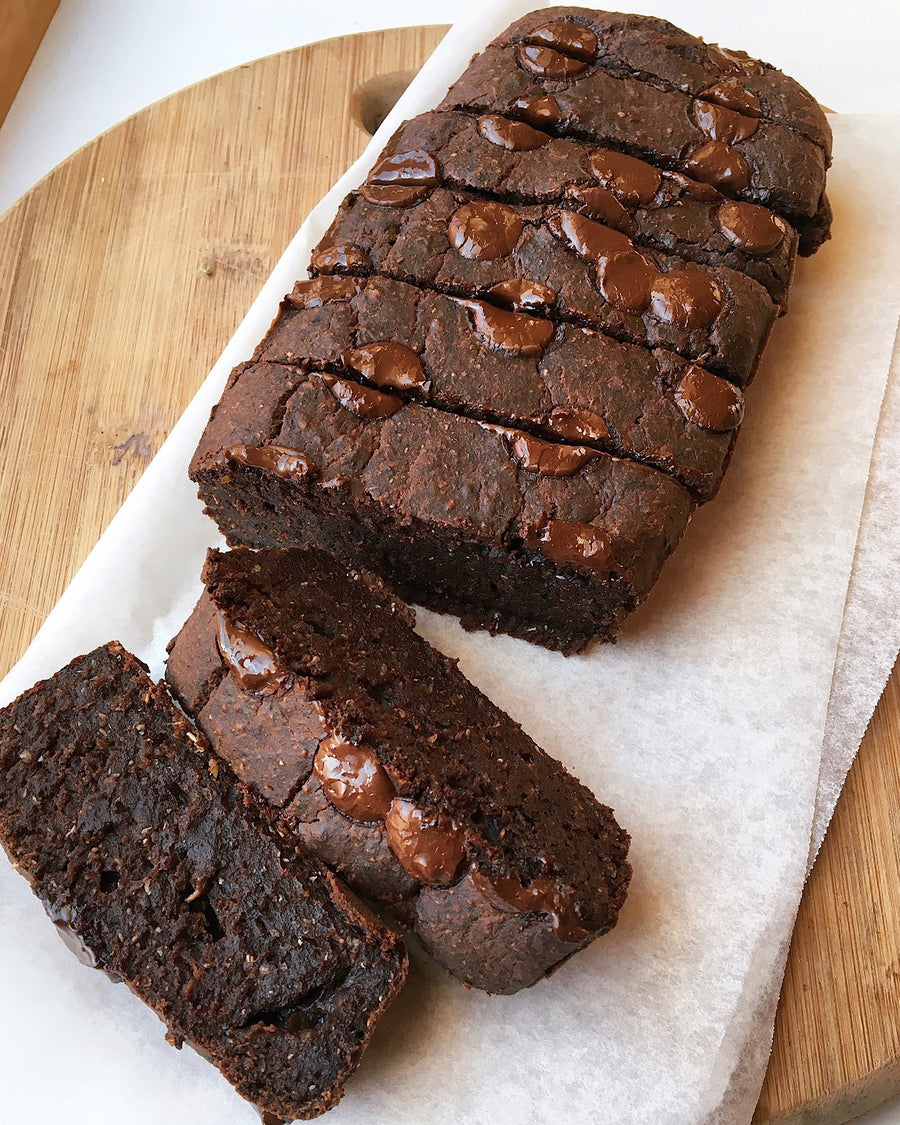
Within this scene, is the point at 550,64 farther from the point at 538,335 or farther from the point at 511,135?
the point at 538,335

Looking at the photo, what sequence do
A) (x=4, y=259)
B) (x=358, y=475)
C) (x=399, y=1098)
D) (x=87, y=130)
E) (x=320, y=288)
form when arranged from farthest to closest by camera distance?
(x=87, y=130) → (x=4, y=259) → (x=320, y=288) → (x=358, y=475) → (x=399, y=1098)

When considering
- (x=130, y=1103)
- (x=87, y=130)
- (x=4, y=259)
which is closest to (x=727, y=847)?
(x=130, y=1103)

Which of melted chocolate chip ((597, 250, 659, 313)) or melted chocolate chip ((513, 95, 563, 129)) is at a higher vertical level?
melted chocolate chip ((513, 95, 563, 129))

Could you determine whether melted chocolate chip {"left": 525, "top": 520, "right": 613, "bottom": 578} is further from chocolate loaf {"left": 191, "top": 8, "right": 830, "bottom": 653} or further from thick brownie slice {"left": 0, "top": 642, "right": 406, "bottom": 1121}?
thick brownie slice {"left": 0, "top": 642, "right": 406, "bottom": 1121}

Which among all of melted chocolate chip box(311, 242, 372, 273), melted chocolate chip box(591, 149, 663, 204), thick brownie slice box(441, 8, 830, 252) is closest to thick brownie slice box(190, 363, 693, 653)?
melted chocolate chip box(311, 242, 372, 273)

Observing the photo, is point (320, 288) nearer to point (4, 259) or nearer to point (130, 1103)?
point (4, 259)

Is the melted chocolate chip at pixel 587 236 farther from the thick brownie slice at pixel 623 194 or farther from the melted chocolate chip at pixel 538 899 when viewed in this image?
the melted chocolate chip at pixel 538 899
